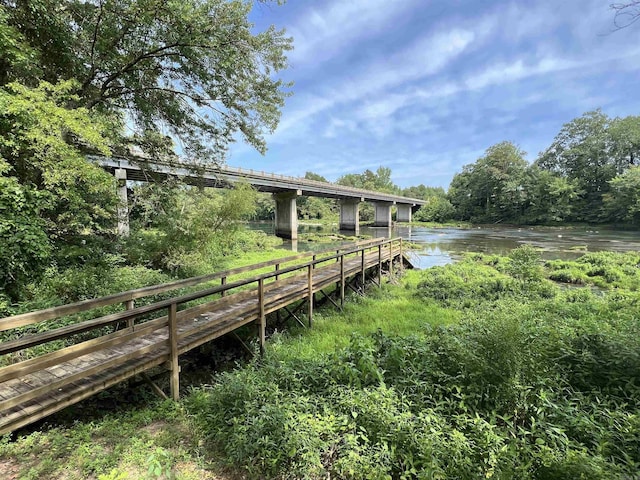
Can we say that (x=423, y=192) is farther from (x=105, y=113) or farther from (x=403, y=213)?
(x=105, y=113)

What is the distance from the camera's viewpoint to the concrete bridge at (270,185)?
10.00 metres

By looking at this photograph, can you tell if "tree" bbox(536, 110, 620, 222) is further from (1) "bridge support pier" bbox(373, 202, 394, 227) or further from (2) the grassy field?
(2) the grassy field

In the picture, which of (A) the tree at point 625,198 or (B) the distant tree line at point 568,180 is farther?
(B) the distant tree line at point 568,180

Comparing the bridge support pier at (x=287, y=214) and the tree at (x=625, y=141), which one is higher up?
the tree at (x=625, y=141)

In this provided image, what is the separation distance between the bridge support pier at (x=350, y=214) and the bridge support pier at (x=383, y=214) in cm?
1100

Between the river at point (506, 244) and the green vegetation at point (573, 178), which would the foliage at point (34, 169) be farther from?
the green vegetation at point (573, 178)

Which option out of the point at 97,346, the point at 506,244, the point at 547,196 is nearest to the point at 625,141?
the point at 547,196

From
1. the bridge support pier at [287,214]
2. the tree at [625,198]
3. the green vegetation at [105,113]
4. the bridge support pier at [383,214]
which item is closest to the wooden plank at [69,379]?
the green vegetation at [105,113]

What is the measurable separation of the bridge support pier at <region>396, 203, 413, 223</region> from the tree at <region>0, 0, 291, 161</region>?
65.9 m

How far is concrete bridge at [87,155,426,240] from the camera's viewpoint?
10.00 m

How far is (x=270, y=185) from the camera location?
3164 cm

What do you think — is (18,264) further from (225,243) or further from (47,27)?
(225,243)

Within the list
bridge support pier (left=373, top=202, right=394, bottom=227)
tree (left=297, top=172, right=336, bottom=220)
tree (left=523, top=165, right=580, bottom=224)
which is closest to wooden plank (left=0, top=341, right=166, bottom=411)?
bridge support pier (left=373, top=202, right=394, bottom=227)

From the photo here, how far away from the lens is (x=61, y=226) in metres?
7.01
